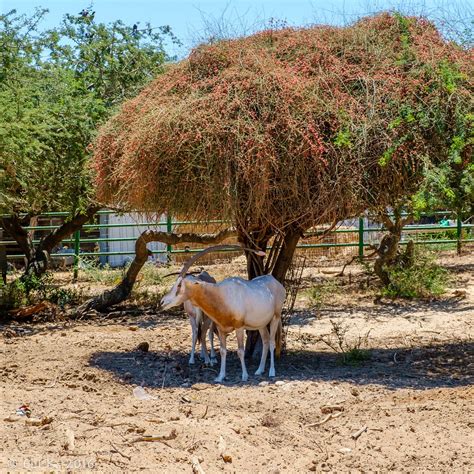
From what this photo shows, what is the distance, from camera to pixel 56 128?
46.6 feet

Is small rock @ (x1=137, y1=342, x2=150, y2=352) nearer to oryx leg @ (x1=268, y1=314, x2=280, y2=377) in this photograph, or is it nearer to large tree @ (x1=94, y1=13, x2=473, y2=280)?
oryx leg @ (x1=268, y1=314, x2=280, y2=377)

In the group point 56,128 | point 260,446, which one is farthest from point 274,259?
point 56,128

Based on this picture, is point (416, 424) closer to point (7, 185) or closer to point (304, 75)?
point (304, 75)

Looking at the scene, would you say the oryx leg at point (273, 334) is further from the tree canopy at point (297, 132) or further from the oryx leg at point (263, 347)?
the tree canopy at point (297, 132)

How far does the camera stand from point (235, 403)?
8.91 metres

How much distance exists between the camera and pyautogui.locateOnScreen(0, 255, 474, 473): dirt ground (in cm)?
698

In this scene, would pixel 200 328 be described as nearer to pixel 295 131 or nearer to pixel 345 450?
pixel 295 131

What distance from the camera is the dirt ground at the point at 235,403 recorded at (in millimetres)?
6980

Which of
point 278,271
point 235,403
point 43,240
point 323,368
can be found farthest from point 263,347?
point 43,240

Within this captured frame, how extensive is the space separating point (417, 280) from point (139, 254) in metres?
5.46

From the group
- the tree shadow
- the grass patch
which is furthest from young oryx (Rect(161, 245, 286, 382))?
the grass patch

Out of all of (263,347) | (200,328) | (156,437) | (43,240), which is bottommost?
(156,437)

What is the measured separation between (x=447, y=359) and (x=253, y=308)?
3029 mm

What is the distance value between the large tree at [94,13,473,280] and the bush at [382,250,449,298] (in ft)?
21.3
